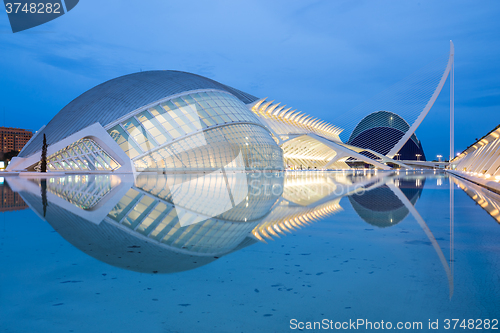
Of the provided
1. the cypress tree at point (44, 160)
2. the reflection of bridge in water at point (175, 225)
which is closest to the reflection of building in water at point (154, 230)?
the reflection of bridge in water at point (175, 225)

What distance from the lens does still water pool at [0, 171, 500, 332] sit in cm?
283

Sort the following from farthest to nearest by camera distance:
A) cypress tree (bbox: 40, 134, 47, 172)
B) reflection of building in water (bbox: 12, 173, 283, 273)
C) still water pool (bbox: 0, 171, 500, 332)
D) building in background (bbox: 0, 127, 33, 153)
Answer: building in background (bbox: 0, 127, 33, 153), cypress tree (bbox: 40, 134, 47, 172), reflection of building in water (bbox: 12, 173, 283, 273), still water pool (bbox: 0, 171, 500, 332)

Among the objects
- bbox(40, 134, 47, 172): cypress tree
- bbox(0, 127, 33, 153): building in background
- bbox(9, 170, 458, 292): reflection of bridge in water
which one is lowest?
bbox(9, 170, 458, 292): reflection of bridge in water

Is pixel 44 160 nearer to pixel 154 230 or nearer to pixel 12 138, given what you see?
pixel 154 230

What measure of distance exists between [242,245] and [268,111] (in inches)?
2126

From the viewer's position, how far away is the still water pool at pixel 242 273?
2830mm

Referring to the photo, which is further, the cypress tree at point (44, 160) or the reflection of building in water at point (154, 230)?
the cypress tree at point (44, 160)

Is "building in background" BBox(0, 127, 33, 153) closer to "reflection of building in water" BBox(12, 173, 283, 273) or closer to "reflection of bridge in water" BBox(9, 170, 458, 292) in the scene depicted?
"reflection of building in water" BBox(12, 173, 283, 273)

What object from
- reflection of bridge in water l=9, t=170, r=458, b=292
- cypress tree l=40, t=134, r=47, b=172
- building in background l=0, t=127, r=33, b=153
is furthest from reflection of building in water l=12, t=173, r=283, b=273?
building in background l=0, t=127, r=33, b=153

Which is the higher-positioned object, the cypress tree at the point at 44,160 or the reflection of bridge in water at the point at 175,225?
the cypress tree at the point at 44,160

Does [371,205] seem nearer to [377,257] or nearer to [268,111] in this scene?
[377,257]

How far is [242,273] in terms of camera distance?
3.90 m

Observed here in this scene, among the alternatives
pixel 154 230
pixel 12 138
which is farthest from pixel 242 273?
pixel 12 138

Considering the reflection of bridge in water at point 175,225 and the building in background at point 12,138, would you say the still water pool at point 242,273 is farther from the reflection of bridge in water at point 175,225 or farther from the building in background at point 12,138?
the building in background at point 12,138
